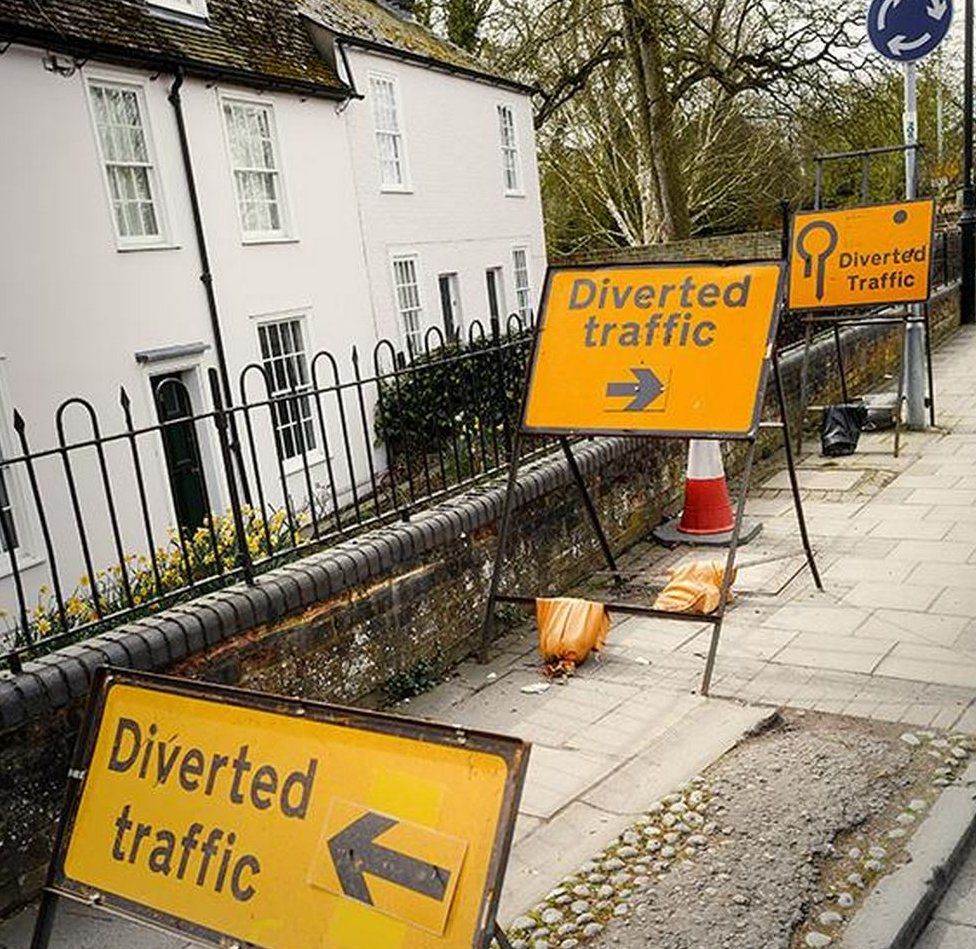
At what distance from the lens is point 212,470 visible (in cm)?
1227

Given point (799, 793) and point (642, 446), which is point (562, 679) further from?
point (642, 446)

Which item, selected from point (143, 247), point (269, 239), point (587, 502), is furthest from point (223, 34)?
point (587, 502)

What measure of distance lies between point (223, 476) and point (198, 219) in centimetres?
324

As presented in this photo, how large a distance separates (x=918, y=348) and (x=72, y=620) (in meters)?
7.67

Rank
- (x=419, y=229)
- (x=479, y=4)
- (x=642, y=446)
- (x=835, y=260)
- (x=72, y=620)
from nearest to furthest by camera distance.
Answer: (x=72, y=620), (x=642, y=446), (x=835, y=260), (x=419, y=229), (x=479, y=4)

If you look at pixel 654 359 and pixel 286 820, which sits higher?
pixel 654 359

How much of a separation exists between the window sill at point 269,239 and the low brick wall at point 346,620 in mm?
8059

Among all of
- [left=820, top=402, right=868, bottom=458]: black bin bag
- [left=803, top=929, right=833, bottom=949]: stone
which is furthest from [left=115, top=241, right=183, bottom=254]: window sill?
[left=803, top=929, right=833, bottom=949]: stone

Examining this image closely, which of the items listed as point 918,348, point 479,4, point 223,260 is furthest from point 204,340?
point 479,4

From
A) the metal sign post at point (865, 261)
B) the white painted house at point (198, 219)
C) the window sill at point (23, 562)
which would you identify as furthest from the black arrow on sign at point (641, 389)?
the window sill at point (23, 562)

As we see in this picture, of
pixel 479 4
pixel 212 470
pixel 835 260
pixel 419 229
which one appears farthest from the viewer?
pixel 479 4

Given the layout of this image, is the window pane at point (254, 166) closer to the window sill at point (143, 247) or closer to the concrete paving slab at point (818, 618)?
the window sill at point (143, 247)

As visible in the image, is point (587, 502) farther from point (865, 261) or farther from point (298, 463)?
point (298, 463)

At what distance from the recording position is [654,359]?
492 cm
